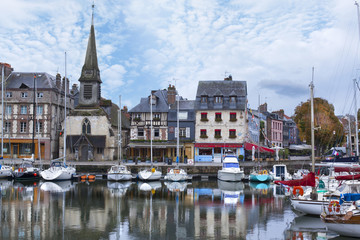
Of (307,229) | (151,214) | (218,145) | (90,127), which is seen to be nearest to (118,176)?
(90,127)

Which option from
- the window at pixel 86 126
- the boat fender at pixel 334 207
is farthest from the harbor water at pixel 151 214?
the window at pixel 86 126

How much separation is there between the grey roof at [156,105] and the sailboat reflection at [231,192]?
46.6ft

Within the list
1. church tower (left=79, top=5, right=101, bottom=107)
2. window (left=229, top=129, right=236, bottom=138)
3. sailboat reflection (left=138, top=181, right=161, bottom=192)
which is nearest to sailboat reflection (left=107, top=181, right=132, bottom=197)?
sailboat reflection (left=138, top=181, right=161, bottom=192)

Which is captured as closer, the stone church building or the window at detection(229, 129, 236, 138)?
the window at detection(229, 129, 236, 138)

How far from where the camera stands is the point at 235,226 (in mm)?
17812

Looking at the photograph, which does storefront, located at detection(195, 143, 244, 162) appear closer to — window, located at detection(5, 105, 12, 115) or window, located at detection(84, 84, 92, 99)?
window, located at detection(84, 84, 92, 99)

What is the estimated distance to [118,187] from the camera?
111 ft

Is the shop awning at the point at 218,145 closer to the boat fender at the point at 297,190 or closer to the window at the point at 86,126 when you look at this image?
the window at the point at 86,126

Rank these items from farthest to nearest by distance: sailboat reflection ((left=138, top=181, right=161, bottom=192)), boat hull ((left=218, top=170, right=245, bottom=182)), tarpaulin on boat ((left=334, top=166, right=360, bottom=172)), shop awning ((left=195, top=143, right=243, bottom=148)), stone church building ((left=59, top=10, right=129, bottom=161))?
stone church building ((left=59, top=10, right=129, bottom=161)) → shop awning ((left=195, top=143, right=243, bottom=148)) → boat hull ((left=218, top=170, right=245, bottom=182)) → sailboat reflection ((left=138, top=181, right=161, bottom=192)) → tarpaulin on boat ((left=334, top=166, right=360, bottom=172))

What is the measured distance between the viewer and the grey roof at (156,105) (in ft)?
160

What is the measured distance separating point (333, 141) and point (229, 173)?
2772 centimetres

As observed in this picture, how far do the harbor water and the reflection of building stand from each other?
47.4 feet

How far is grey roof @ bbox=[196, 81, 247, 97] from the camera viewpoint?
159 feet

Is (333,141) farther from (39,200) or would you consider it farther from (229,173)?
(39,200)
